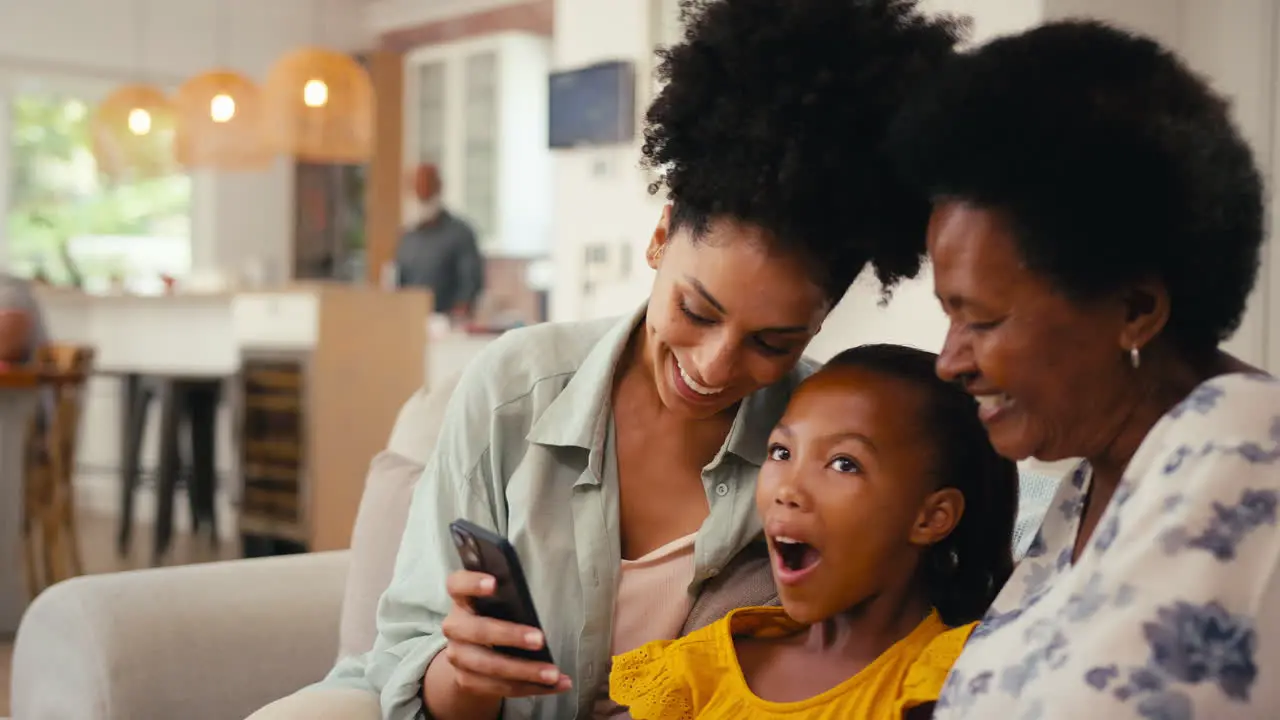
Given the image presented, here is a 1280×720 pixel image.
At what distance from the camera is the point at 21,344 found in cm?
433

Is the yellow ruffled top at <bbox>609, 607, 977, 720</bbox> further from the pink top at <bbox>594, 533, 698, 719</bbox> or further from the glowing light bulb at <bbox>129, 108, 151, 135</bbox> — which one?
the glowing light bulb at <bbox>129, 108, 151, 135</bbox>

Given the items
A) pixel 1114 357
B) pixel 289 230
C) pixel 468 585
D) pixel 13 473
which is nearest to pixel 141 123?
pixel 13 473

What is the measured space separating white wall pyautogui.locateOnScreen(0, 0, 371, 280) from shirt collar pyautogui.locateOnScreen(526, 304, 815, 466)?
257 inches

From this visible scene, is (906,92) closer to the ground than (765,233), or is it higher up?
higher up

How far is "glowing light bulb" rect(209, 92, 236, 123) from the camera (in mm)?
5762

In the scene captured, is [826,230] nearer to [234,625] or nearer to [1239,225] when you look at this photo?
[1239,225]

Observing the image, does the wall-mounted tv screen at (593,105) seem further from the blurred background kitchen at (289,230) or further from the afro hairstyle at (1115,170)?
the afro hairstyle at (1115,170)

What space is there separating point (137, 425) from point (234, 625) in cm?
445

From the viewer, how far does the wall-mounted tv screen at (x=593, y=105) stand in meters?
4.53

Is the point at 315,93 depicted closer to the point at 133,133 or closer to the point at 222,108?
the point at 222,108

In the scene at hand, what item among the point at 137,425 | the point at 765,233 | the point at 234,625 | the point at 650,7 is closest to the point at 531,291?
the point at 137,425

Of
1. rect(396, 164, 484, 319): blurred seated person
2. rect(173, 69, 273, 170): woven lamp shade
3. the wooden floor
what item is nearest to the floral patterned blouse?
the wooden floor

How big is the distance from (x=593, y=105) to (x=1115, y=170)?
385 centimetres

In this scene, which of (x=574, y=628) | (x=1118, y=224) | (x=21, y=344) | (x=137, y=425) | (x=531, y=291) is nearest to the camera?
(x=1118, y=224)
